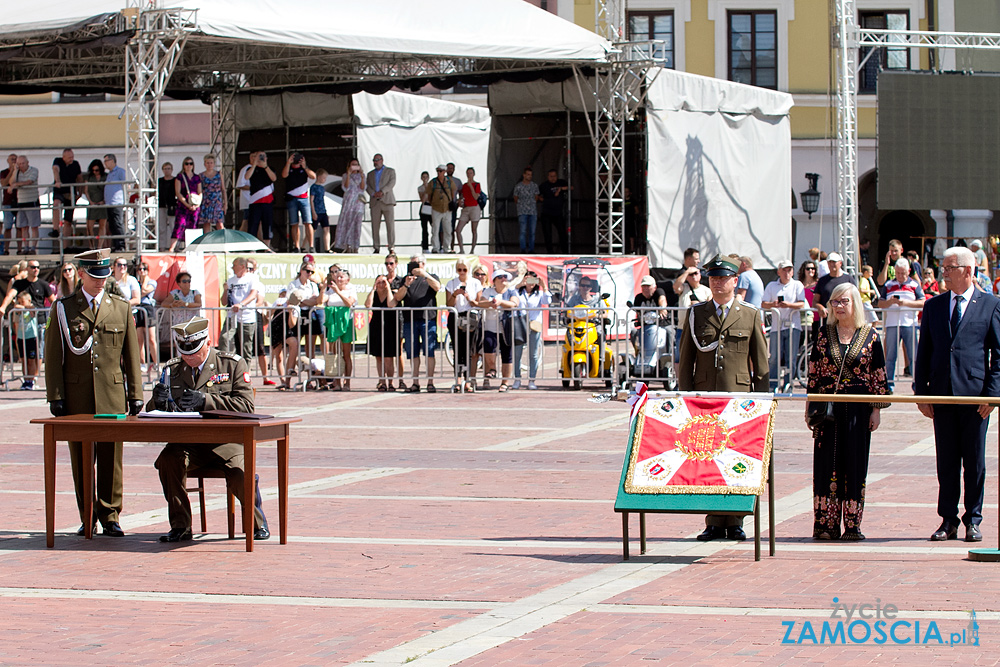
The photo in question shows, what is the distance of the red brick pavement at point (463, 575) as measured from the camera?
6531 mm

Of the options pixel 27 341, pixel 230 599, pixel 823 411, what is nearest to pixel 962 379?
pixel 823 411

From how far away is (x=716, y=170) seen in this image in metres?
28.5

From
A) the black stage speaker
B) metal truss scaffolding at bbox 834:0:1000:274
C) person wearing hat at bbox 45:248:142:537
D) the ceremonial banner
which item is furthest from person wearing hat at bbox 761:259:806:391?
person wearing hat at bbox 45:248:142:537

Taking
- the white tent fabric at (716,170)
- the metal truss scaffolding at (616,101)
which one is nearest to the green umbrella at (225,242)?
the metal truss scaffolding at (616,101)

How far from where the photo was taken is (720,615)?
23.3 ft

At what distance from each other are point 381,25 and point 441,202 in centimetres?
414

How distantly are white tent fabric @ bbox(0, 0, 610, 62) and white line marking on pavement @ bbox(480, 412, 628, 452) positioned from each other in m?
10.7

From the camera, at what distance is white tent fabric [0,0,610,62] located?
23.9 m

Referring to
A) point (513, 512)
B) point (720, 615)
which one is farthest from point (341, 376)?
point (720, 615)

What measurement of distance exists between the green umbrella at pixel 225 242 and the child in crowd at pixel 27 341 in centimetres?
456

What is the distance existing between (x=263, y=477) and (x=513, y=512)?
2905 mm

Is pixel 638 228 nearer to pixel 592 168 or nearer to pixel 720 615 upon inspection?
pixel 592 168

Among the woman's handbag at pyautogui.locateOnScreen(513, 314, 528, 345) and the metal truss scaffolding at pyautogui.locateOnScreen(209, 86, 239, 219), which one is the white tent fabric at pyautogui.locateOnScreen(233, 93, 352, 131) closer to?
the metal truss scaffolding at pyautogui.locateOnScreen(209, 86, 239, 219)

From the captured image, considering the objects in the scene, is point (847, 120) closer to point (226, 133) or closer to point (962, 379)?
point (226, 133)
